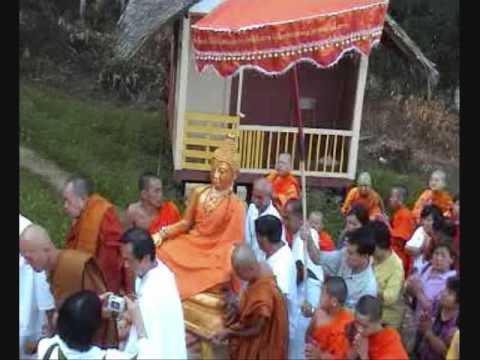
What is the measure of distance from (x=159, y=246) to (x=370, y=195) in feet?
9.62

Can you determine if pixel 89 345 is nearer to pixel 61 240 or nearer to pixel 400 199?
pixel 400 199

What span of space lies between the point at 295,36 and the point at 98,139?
9333 millimetres

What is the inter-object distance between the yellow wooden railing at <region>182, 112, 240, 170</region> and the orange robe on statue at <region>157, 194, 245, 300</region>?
17.2 ft

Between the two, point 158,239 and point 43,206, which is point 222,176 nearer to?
point 158,239

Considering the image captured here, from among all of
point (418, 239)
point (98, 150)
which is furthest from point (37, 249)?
point (98, 150)

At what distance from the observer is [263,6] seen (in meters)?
8.38

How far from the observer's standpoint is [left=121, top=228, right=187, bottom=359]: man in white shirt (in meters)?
5.73

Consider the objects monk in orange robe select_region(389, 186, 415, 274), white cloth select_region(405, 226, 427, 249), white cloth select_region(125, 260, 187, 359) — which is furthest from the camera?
monk in orange robe select_region(389, 186, 415, 274)

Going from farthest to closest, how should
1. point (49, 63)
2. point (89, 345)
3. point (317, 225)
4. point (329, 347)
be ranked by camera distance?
point (49, 63) → point (317, 225) → point (329, 347) → point (89, 345)

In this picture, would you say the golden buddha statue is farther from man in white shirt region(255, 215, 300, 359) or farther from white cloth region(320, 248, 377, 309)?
white cloth region(320, 248, 377, 309)

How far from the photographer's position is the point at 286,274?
7.00 meters

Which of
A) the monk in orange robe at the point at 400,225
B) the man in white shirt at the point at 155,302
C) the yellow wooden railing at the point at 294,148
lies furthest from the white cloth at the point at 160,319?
the yellow wooden railing at the point at 294,148

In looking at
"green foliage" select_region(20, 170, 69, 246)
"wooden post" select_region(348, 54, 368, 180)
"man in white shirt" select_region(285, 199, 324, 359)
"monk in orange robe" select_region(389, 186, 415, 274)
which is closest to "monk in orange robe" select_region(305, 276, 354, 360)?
"man in white shirt" select_region(285, 199, 324, 359)

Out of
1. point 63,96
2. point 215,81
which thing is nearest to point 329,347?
point 215,81
